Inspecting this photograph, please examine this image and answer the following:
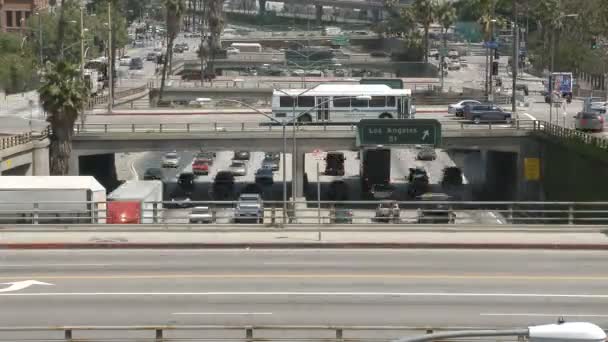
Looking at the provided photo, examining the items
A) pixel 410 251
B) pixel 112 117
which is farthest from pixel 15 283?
pixel 112 117

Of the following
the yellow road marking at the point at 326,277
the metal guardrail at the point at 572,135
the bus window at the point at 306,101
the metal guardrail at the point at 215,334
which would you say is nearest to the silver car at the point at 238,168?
the bus window at the point at 306,101

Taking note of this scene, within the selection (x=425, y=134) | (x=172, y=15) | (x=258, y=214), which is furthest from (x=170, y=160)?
(x=258, y=214)

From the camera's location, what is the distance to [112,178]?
89.2 m

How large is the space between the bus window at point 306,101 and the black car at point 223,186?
307 inches

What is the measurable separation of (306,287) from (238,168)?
66.2m

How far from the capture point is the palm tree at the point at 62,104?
7044 centimetres

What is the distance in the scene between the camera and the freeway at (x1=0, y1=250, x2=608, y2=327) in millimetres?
23562

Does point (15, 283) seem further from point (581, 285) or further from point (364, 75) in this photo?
point (364, 75)

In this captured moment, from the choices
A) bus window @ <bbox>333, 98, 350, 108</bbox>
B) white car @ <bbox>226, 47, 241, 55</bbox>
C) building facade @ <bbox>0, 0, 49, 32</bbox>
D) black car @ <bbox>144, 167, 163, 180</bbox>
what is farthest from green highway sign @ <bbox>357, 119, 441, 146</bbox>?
white car @ <bbox>226, 47, 241, 55</bbox>

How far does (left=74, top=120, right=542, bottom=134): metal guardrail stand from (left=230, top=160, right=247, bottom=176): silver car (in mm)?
5506

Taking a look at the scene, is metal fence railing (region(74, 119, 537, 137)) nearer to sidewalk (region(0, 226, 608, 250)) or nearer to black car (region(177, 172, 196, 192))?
black car (region(177, 172, 196, 192))

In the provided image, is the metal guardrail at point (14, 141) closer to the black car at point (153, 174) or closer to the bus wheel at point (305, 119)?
the black car at point (153, 174)

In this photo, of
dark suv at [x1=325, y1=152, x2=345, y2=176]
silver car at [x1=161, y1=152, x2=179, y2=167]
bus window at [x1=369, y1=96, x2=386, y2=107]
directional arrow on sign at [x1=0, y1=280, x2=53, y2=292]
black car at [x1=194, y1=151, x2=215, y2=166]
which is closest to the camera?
directional arrow on sign at [x1=0, y1=280, x2=53, y2=292]

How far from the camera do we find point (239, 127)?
279 feet
